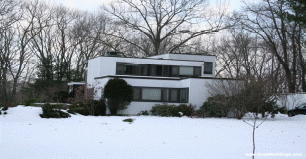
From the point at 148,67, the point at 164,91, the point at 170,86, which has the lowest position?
the point at 164,91

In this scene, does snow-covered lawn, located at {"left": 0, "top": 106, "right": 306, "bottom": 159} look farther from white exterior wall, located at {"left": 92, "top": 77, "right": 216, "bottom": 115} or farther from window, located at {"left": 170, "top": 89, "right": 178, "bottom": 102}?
window, located at {"left": 170, "top": 89, "right": 178, "bottom": 102}

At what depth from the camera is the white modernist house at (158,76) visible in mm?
26984

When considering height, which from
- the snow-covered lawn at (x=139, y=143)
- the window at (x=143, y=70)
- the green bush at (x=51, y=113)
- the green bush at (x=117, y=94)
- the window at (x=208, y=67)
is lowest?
the snow-covered lawn at (x=139, y=143)

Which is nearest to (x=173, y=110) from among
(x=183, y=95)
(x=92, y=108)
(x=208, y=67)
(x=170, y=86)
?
(x=183, y=95)

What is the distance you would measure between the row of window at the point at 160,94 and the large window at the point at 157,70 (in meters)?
2.79

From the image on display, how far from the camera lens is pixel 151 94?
2788 cm

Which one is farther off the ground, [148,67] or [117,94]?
[148,67]

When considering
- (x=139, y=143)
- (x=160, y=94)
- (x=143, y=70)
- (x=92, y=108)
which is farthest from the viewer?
(x=143, y=70)

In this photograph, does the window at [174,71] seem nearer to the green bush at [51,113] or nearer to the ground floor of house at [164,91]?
the ground floor of house at [164,91]

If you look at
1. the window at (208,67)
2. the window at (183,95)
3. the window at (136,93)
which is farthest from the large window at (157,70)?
the window at (183,95)

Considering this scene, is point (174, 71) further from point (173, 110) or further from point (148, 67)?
point (173, 110)

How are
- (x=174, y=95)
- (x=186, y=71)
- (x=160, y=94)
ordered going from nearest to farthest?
1. (x=160, y=94)
2. (x=174, y=95)
3. (x=186, y=71)

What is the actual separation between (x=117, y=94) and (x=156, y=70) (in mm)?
5269

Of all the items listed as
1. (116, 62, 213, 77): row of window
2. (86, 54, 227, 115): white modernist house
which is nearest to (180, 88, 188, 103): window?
(86, 54, 227, 115): white modernist house
